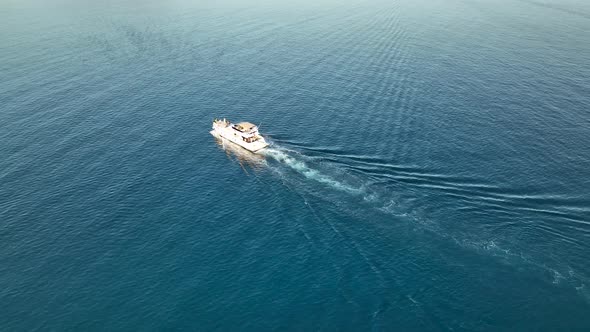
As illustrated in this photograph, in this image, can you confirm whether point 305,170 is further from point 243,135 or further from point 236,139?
point 236,139

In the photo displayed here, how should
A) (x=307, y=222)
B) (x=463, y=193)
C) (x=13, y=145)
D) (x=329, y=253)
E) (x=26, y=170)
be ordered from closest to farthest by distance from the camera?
(x=329, y=253)
(x=307, y=222)
(x=463, y=193)
(x=26, y=170)
(x=13, y=145)

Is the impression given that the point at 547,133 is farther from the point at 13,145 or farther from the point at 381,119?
the point at 13,145

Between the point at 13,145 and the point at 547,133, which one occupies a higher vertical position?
the point at 13,145

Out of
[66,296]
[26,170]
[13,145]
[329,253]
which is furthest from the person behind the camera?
[13,145]

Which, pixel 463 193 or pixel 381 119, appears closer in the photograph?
pixel 463 193

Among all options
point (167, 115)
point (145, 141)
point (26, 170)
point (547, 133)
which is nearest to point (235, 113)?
point (167, 115)

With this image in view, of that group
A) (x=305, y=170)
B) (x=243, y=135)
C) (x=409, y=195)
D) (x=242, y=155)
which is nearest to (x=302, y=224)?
(x=305, y=170)
